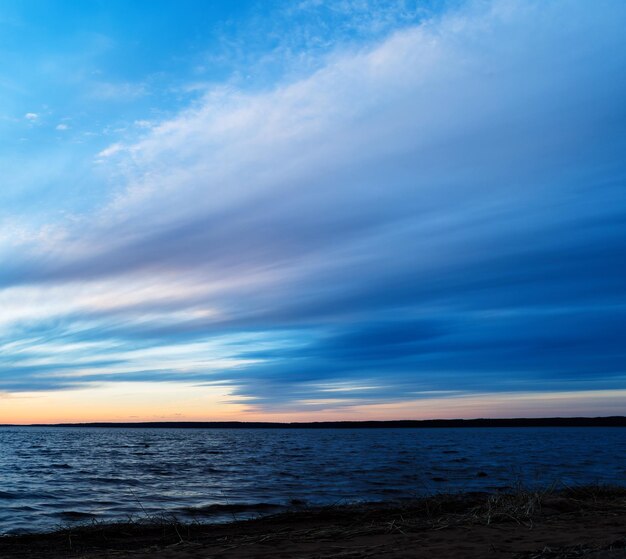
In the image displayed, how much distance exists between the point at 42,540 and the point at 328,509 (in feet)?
24.4

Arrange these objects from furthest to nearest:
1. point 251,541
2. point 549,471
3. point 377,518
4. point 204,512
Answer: point 549,471 < point 204,512 < point 377,518 < point 251,541

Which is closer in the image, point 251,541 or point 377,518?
point 251,541

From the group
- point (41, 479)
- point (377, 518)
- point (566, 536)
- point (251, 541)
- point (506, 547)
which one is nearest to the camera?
point (506, 547)

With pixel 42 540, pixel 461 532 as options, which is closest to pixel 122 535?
pixel 42 540

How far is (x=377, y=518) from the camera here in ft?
49.2

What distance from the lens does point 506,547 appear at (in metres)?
10.0

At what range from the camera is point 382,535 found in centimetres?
1219

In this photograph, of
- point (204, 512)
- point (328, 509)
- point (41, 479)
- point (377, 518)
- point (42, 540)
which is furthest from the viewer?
point (41, 479)

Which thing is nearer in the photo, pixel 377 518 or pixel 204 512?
pixel 377 518

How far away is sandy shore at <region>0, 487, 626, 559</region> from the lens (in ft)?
33.3

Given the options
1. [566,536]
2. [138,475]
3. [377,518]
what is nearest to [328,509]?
[377,518]

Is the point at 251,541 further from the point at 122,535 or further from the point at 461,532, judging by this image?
the point at 461,532

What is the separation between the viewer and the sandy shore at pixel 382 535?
33.3 feet

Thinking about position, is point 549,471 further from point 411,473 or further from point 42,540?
point 42,540
